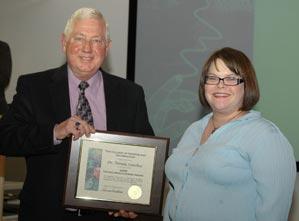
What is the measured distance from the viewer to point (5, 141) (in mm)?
Result: 2236

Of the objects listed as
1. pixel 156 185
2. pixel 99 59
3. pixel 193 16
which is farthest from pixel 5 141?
pixel 193 16

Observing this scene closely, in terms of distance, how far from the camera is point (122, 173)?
227 centimetres

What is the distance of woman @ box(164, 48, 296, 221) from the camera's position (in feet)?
6.06

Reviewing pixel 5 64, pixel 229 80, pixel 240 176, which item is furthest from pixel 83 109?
pixel 5 64

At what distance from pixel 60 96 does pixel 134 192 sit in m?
0.56

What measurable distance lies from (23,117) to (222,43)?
4.93ft

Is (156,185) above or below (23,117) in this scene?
below

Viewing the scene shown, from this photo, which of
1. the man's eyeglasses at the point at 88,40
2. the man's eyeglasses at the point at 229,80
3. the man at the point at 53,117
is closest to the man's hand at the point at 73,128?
the man at the point at 53,117

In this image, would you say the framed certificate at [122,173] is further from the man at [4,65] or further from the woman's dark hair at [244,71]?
the man at [4,65]

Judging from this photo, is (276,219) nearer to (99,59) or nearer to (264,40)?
(99,59)

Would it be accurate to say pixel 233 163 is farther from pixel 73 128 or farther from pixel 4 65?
pixel 4 65

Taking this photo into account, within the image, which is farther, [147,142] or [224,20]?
[224,20]

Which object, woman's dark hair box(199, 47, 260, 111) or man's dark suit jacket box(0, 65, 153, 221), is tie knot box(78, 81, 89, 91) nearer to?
man's dark suit jacket box(0, 65, 153, 221)

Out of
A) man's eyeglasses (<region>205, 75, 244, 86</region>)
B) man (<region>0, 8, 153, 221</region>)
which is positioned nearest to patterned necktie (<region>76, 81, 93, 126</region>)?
man (<region>0, 8, 153, 221</region>)
